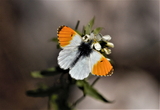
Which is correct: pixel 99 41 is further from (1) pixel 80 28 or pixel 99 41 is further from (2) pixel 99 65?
(1) pixel 80 28

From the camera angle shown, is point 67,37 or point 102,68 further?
point 67,37

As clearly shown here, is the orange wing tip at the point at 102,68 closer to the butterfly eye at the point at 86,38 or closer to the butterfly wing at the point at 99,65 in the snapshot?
the butterfly wing at the point at 99,65

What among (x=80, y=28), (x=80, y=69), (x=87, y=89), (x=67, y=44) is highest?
(x=67, y=44)

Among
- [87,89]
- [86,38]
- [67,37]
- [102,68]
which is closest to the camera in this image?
[102,68]

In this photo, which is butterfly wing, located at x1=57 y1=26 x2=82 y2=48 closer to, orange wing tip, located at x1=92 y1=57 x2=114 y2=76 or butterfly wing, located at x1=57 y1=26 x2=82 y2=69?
butterfly wing, located at x1=57 y1=26 x2=82 y2=69

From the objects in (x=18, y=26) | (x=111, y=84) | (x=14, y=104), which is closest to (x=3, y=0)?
(x=18, y=26)

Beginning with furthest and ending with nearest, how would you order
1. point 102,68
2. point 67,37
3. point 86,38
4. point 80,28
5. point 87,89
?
point 80,28
point 87,89
point 86,38
point 67,37
point 102,68

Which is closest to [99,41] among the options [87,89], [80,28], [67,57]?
[67,57]

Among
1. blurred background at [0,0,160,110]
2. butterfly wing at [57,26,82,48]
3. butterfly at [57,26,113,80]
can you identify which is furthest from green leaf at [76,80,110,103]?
blurred background at [0,0,160,110]

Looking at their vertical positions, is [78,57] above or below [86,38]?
below
